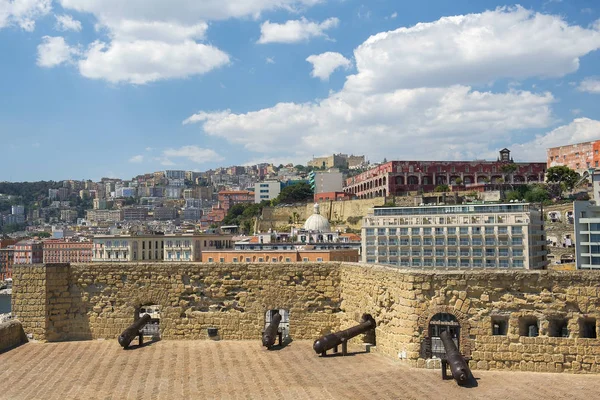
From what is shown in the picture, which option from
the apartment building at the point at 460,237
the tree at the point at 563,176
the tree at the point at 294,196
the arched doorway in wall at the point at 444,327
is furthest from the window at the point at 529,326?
the tree at the point at 294,196

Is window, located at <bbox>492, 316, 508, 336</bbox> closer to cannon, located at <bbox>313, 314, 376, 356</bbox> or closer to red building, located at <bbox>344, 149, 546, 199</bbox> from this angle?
cannon, located at <bbox>313, 314, 376, 356</bbox>

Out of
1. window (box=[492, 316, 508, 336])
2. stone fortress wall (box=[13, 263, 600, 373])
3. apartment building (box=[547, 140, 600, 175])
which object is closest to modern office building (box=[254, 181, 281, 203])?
apartment building (box=[547, 140, 600, 175])

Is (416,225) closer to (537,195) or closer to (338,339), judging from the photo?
(537,195)

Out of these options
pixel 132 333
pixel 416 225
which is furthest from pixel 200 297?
pixel 416 225

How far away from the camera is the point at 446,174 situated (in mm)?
86938

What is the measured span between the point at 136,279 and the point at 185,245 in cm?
6077

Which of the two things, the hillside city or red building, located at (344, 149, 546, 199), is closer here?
the hillside city

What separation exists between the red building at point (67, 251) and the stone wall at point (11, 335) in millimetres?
90221

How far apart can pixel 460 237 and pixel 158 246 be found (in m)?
41.0

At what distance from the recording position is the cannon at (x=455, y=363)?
8.99 m

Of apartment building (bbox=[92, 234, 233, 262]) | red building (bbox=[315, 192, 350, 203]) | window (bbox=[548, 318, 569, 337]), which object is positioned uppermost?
red building (bbox=[315, 192, 350, 203])

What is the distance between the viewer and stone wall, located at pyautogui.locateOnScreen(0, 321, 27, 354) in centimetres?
1180

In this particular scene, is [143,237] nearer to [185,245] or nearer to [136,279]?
[185,245]

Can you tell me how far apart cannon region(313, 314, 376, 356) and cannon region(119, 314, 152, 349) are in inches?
151
